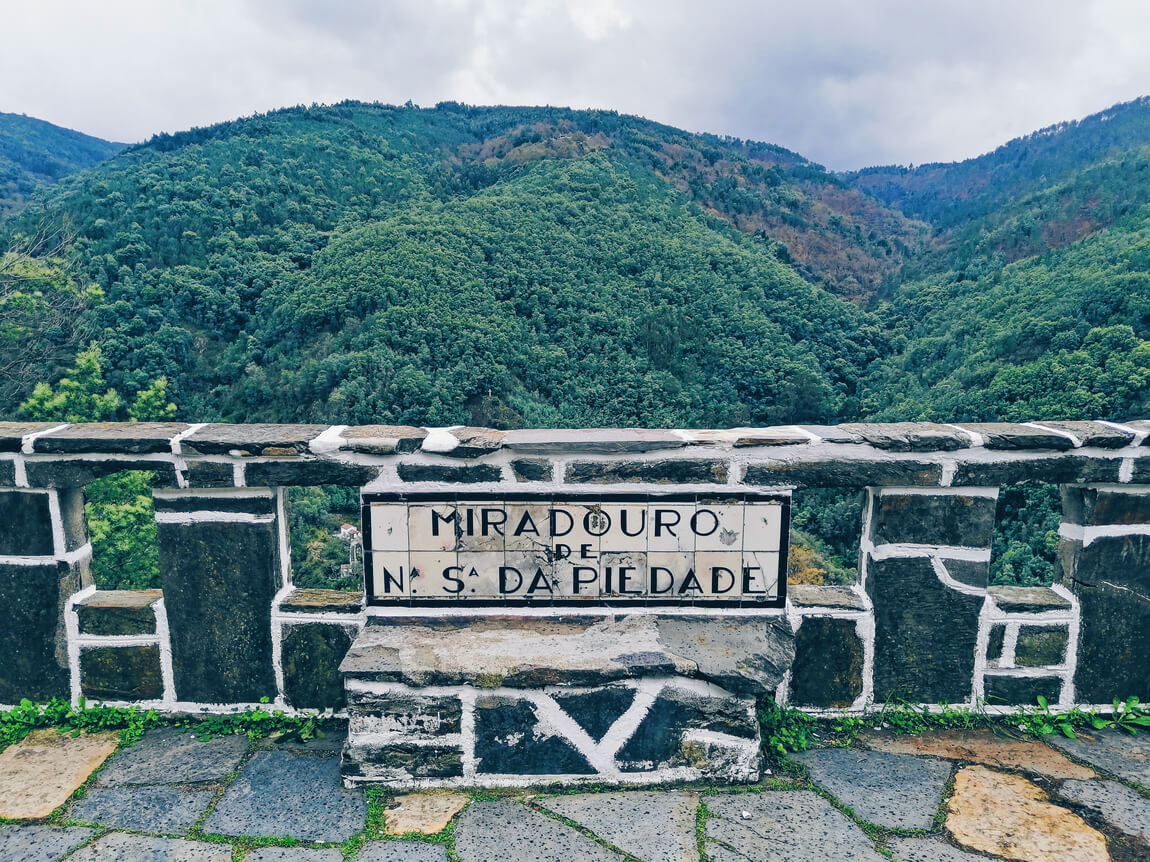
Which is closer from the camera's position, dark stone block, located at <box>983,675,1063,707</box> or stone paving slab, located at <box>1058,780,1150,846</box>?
stone paving slab, located at <box>1058,780,1150,846</box>

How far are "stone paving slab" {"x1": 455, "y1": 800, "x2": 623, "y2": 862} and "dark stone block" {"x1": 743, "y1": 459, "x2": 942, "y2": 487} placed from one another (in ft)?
3.77

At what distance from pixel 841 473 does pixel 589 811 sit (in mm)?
1257

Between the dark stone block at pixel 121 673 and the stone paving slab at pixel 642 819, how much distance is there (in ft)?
4.64

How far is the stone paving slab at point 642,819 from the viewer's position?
1837 mm

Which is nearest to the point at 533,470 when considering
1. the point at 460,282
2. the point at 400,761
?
the point at 400,761

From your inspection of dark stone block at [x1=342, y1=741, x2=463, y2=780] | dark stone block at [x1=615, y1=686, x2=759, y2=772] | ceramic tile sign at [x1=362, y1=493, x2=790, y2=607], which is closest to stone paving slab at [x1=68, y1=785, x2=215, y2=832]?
dark stone block at [x1=342, y1=741, x2=463, y2=780]

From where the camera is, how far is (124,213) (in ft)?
82.4

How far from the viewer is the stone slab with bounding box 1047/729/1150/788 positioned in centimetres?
217

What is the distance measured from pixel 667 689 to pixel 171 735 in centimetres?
160

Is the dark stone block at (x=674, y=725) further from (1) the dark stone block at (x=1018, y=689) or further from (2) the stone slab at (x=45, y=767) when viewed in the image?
(2) the stone slab at (x=45, y=767)

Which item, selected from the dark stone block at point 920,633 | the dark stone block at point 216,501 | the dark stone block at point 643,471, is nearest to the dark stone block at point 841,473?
the dark stone block at point 643,471

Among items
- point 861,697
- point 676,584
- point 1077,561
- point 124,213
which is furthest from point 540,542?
point 124,213

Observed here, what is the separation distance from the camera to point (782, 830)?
192 centimetres

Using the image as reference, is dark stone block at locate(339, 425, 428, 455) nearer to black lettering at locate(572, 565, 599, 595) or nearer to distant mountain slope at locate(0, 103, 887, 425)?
black lettering at locate(572, 565, 599, 595)
